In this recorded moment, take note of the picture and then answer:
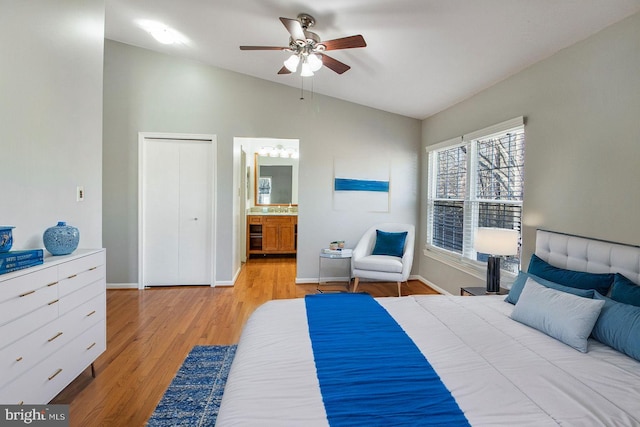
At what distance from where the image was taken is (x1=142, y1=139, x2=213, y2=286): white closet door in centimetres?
421

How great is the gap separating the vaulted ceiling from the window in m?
0.58

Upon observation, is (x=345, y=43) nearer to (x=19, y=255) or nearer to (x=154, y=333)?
(x=19, y=255)

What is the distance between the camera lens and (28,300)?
1.55 meters

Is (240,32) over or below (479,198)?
over

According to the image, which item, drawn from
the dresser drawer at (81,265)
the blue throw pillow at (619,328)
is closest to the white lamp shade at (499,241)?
the blue throw pillow at (619,328)

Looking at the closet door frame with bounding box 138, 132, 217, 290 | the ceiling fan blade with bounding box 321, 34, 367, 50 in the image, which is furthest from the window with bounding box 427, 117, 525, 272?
the closet door frame with bounding box 138, 132, 217, 290

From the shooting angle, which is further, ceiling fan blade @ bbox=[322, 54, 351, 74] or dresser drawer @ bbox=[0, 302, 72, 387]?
ceiling fan blade @ bbox=[322, 54, 351, 74]

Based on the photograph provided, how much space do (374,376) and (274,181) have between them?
5.79m

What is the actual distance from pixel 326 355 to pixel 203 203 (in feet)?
11.2

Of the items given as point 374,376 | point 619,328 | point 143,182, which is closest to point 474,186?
point 619,328

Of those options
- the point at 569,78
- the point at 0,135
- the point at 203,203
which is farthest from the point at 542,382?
the point at 203,203

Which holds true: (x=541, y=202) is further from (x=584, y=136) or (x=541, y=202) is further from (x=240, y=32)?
(x=240, y=32)

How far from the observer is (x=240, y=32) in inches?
124

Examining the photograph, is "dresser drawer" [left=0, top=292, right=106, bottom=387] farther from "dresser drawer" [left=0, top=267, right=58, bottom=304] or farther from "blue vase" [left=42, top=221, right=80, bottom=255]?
"blue vase" [left=42, top=221, right=80, bottom=255]
